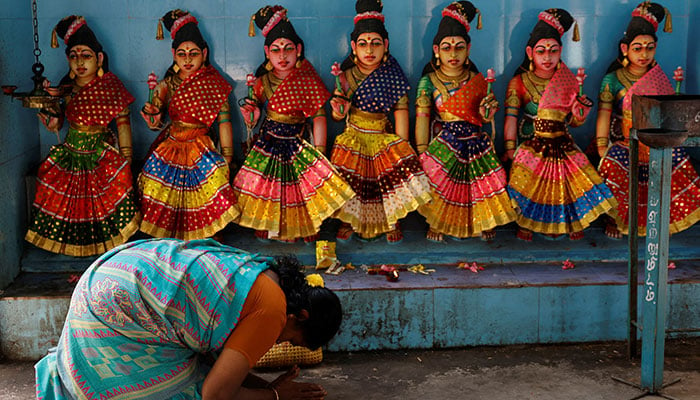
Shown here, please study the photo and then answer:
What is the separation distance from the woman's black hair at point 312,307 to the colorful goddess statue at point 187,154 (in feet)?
8.07

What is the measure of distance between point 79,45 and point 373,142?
6.87 ft

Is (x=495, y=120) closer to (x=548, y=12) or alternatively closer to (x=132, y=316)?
(x=548, y=12)

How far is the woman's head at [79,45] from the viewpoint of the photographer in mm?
5648

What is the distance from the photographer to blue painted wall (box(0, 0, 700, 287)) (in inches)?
230

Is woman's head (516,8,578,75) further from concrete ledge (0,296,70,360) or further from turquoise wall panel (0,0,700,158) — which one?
concrete ledge (0,296,70,360)

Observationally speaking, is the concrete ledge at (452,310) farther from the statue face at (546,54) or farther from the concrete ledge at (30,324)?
the statue face at (546,54)

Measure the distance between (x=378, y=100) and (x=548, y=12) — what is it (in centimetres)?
135

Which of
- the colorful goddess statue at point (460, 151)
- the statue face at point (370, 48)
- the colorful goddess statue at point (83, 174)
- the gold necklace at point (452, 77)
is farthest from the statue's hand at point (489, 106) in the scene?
the colorful goddess statue at point (83, 174)

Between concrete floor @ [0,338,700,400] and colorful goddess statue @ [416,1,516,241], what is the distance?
937 mm

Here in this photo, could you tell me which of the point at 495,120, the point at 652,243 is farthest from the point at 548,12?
the point at 652,243

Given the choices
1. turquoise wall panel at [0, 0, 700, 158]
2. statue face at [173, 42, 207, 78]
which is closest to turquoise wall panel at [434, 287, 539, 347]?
turquoise wall panel at [0, 0, 700, 158]

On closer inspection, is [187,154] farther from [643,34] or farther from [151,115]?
[643,34]

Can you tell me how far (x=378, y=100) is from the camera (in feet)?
18.6

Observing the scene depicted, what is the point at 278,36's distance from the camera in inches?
221
